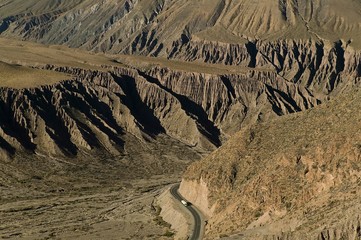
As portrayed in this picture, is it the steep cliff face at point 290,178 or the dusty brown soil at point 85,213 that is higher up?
the dusty brown soil at point 85,213

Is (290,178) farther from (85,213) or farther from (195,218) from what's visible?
(85,213)

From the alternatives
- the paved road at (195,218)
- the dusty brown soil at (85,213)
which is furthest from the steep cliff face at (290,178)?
the dusty brown soil at (85,213)

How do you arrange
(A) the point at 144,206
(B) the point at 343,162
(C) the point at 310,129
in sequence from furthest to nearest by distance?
(A) the point at 144,206 → (C) the point at 310,129 → (B) the point at 343,162

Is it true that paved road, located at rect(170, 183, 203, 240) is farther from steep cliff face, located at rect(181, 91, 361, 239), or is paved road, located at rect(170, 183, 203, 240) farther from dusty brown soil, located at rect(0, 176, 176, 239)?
dusty brown soil, located at rect(0, 176, 176, 239)

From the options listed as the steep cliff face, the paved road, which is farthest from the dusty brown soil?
the steep cliff face

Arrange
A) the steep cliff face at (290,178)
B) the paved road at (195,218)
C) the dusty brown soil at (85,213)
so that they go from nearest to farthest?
the steep cliff face at (290,178) < the paved road at (195,218) < the dusty brown soil at (85,213)

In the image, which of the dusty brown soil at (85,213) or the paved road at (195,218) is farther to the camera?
the dusty brown soil at (85,213)

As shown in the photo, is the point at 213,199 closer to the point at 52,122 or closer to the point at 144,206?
the point at 144,206

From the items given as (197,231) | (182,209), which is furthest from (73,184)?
(197,231)

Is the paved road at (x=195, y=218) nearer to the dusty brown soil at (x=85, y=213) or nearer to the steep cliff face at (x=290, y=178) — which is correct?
the steep cliff face at (x=290, y=178)
